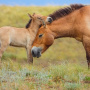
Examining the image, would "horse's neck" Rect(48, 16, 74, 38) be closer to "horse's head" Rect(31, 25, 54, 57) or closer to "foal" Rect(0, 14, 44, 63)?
"horse's head" Rect(31, 25, 54, 57)

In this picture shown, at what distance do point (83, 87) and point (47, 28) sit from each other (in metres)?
3.40

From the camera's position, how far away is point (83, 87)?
5449 millimetres

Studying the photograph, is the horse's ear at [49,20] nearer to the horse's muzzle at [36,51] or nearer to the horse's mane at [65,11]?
the horse's mane at [65,11]

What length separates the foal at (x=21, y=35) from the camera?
8938 millimetres

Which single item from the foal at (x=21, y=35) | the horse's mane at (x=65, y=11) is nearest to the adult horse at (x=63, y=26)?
the horse's mane at (x=65, y=11)

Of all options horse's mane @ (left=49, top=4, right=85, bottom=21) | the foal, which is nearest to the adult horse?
horse's mane @ (left=49, top=4, right=85, bottom=21)

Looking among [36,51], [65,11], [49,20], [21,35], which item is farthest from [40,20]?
[36,51]

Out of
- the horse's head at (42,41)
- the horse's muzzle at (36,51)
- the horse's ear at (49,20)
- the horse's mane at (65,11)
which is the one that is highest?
the horse's mane at (65,11)

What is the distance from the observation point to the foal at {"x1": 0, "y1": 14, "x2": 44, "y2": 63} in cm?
894

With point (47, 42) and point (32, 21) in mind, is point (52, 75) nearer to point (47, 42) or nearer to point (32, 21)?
point (47, 42)

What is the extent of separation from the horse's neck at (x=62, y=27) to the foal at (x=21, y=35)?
0.64m

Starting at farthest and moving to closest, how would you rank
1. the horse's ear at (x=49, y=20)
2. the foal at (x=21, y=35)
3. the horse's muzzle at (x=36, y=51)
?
the foal at (x=21, y=35) < the horse's ear at (x=49, y=20) < the horse's muzzle at (x=36, y=51)

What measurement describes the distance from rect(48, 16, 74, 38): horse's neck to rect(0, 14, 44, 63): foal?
25.3 inches

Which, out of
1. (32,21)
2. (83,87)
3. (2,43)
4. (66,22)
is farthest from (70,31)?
(83,87)
